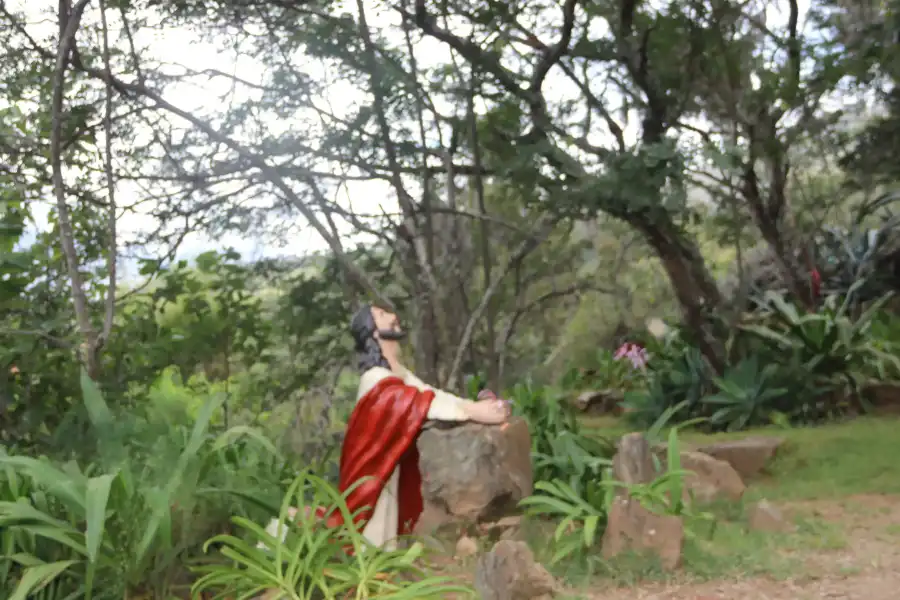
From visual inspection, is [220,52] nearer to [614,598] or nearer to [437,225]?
[437,225]

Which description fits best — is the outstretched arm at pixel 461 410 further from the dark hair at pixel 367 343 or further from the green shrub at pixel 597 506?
the green shrub at pixel 597 506

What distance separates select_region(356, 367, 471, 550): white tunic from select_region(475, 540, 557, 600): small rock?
24.7 inches

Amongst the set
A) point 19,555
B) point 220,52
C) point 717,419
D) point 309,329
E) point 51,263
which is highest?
point 220,52

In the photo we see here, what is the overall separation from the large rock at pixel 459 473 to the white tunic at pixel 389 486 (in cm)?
9

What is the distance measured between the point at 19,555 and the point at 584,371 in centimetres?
705

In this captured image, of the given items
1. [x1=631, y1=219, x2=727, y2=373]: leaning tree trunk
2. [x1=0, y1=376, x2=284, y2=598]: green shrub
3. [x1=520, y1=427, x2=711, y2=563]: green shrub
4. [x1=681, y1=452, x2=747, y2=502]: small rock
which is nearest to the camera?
[x1=0, y1=376, x2=284, y2=598]: green shrub

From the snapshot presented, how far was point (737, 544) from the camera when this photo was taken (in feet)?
8.62

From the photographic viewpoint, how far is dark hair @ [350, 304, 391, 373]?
278 cm

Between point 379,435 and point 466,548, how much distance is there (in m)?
0.47

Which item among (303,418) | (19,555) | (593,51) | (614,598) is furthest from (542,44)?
(19,555)

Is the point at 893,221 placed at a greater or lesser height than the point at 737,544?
greater

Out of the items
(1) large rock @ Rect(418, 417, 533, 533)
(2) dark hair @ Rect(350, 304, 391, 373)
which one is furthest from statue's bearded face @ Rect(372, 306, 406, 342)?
(1) large rock @ Rect(418, 417, 533, 533)

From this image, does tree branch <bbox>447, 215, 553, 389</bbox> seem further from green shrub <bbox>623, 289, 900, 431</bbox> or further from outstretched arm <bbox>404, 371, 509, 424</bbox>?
green shrub <bbox>623, 289, 900, 431</bbox>

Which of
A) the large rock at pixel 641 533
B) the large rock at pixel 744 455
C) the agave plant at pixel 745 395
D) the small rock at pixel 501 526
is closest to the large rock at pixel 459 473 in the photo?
the small rock at pixel 501 526
